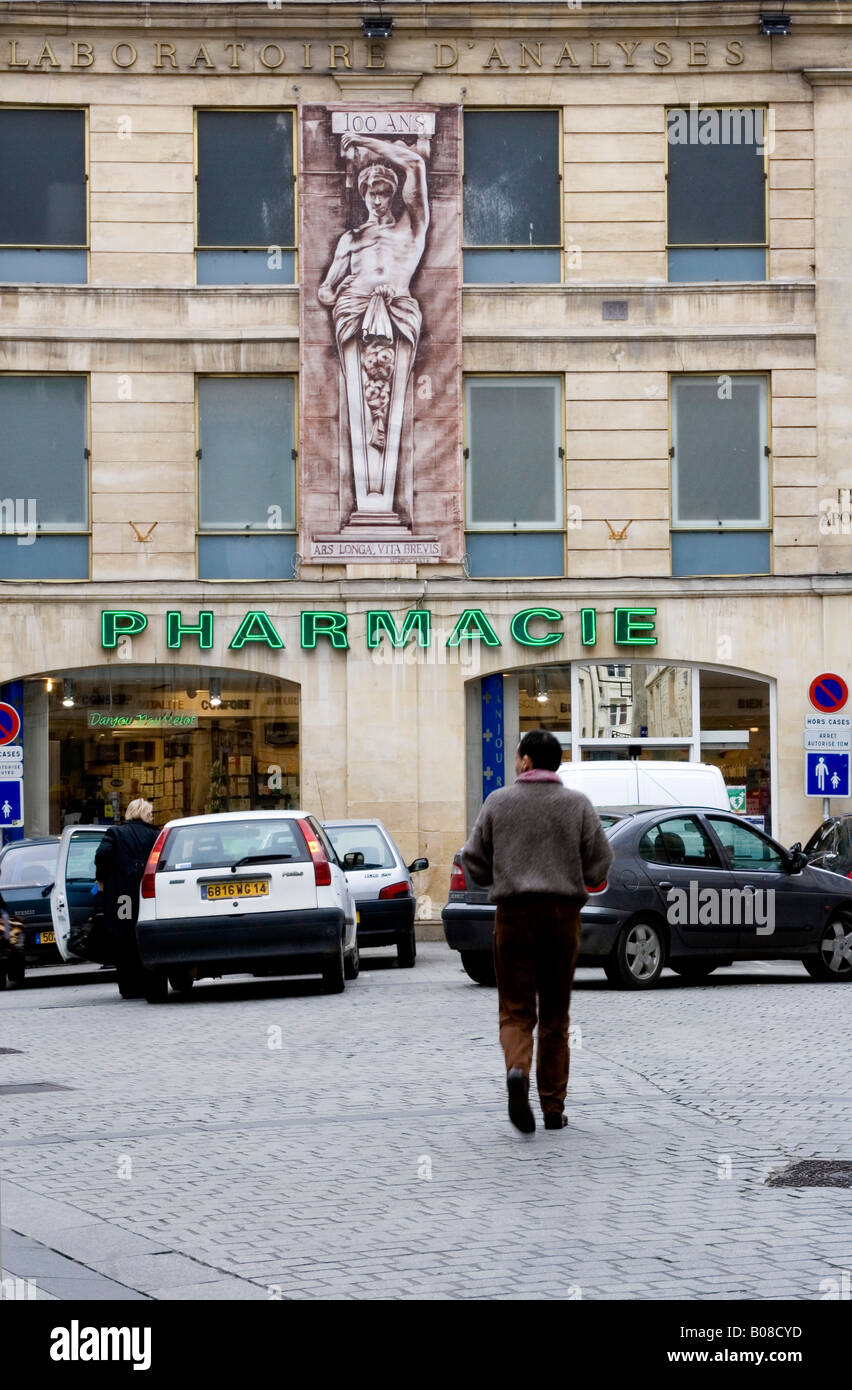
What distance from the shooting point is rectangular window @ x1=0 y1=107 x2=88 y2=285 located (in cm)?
2911

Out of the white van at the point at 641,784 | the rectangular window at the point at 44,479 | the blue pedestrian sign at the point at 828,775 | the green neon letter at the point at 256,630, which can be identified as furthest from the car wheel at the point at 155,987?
the rectangular window at the point at 44,479

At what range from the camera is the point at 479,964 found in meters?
18.3

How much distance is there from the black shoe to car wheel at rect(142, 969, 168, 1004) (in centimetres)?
832

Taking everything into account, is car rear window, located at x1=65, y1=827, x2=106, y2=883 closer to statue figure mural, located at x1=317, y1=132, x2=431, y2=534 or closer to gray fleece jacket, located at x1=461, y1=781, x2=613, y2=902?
statue figure mural, located at x1=317, y1=132, x2=431, y2=534

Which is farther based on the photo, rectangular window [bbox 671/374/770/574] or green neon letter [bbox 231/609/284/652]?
rectangular window [bbox 671/374/770/574]

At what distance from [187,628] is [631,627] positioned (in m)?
6.10

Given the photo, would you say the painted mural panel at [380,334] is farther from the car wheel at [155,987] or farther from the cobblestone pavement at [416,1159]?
the cobblestone pavement at [416,1159]

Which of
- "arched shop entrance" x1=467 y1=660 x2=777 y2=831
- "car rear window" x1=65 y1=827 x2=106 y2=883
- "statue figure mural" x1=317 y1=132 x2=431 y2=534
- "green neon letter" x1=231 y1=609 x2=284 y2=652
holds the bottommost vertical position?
"car rear window" x1=65 y1=827 x2=106 y2=883

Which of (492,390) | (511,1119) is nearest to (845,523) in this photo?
(492,390)

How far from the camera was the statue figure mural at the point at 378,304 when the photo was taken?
94.9 ft

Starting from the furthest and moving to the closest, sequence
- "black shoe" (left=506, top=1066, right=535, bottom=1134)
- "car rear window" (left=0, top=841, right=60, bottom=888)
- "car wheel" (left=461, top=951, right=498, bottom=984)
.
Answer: "car rear window" (left=0, top=841, right=60, bottom=888) < "car wheel" (left=461, top=951, right=498, bottom=984) < "black shoe" (left=506, top=1066, right=535, bottom=1134)

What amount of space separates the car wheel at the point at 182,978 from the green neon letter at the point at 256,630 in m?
8.51

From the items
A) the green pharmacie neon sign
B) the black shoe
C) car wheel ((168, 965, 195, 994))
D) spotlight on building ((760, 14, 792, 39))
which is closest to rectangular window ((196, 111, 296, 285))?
the green pharmacie neon sign

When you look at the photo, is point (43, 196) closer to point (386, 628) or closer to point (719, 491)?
point (386, 628)
